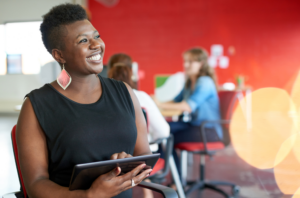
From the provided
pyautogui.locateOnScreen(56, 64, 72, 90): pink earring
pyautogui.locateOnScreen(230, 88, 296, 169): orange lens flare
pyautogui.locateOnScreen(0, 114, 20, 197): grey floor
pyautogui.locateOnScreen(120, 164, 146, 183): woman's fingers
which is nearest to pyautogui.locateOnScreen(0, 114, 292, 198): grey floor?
pyautogui.locateOnScreen(0, 114, 20, 197): grey floor

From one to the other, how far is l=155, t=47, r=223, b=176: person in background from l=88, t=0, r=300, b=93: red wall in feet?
14.3

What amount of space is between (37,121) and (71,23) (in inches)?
14.4

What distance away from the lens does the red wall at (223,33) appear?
697 centimetres

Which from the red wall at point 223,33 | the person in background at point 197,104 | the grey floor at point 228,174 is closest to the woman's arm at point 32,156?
the grey floor at point 228,174

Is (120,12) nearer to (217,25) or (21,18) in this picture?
(217,25)

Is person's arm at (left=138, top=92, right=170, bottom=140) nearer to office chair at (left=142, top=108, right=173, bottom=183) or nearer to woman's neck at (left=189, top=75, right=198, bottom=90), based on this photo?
office chair at (left=142, top=108, right=173, bottom=183)

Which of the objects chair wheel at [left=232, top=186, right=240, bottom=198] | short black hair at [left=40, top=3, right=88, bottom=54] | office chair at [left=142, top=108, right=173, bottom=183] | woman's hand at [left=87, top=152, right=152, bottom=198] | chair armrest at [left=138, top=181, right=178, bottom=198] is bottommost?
chair wheel at [left=232, top=186, right=240, bottom=198]

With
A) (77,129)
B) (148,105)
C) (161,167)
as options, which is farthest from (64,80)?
(161,167)

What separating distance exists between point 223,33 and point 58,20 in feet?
21.5

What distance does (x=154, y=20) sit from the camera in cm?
722

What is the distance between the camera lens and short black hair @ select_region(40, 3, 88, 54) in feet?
3.36

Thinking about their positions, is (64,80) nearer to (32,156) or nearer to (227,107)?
(32,156)

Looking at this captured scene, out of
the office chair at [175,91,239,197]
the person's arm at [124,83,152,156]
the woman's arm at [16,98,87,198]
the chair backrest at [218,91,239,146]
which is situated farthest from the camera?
the chair backrest at [218,91,239,146]

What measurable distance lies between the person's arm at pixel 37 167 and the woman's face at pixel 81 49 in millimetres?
205
